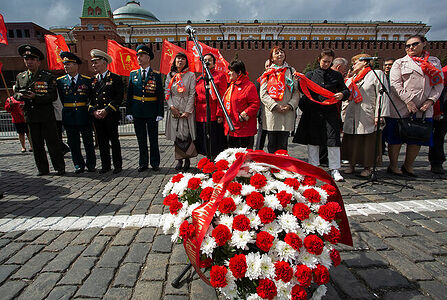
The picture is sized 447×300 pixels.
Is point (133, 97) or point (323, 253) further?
point (133, 97)

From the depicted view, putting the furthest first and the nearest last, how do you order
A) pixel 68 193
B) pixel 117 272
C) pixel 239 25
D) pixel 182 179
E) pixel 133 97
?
pixel 239 25 < pixel 133 97 < pixel 68 193 < pixel 117 272 < pixel 182 179

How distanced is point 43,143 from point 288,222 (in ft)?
17.5

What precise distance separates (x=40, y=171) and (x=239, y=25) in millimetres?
50213

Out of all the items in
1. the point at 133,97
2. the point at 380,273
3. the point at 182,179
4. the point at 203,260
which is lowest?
the point at 380,273

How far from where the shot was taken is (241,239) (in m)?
1.38

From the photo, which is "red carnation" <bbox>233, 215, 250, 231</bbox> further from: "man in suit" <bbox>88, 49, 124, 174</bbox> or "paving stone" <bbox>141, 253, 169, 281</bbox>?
"man in suit" <bbox>88, 49, 124, 174</bbox>

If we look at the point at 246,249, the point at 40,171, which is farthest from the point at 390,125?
the point at 40,171

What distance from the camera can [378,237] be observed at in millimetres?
2484

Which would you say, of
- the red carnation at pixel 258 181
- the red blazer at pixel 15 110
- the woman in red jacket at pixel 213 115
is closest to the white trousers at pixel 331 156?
the woman in red jacket at pixel 213 115

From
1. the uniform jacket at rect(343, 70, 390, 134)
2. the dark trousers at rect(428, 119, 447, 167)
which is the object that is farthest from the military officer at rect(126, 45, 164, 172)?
the dark trousers at rect(428, 119, 447, 167)

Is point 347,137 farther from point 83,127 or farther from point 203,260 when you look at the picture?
point 83,127

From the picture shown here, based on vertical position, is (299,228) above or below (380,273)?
above

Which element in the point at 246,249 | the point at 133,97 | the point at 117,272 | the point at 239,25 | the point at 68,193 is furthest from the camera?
the point at 239,25

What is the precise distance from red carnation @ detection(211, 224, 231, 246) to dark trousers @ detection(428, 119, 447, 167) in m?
5.28
